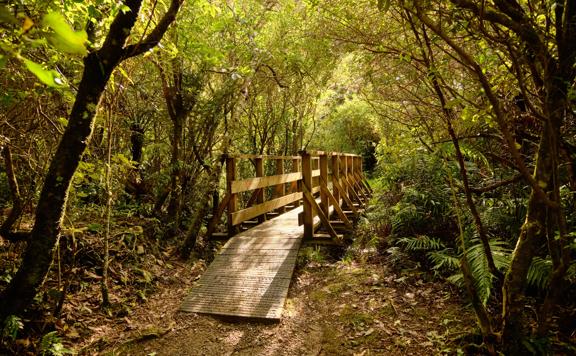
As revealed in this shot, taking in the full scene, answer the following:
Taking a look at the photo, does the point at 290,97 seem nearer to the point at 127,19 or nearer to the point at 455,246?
the point at 455,246

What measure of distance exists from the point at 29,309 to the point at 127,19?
119 inches

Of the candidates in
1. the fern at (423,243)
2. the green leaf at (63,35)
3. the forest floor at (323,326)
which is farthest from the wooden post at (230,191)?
the green leaf at (63,35)

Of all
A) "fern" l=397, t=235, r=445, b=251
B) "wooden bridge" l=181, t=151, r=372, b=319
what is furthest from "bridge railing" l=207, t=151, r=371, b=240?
"fern" l=397, t=235, r=445, b=251

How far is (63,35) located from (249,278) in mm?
4418

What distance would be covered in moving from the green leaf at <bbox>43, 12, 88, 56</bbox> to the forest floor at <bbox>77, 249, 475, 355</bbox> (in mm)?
3350

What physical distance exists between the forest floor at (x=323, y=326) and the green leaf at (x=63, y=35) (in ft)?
11.0

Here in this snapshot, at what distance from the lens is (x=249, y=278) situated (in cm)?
476

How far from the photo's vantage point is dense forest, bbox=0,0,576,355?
2420 mm

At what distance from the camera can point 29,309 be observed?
11.3ft

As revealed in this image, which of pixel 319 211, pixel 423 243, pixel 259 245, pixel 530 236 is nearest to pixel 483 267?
pixel 530 236

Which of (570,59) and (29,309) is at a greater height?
(570,59)

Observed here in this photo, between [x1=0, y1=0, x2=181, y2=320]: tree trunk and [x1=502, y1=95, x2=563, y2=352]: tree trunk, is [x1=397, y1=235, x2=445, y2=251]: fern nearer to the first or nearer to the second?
[x1=502, y1=95, x2=563, y2=352]: tree trunk

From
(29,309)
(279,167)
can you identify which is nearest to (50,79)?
(29,309)

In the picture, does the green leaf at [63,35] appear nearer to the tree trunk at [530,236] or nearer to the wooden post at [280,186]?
the tree trunk at [530,236]
